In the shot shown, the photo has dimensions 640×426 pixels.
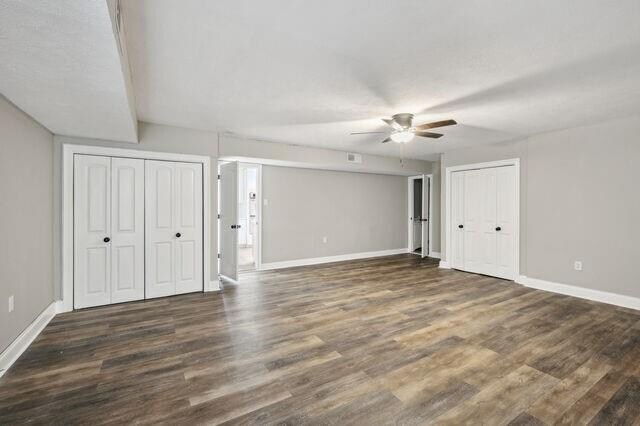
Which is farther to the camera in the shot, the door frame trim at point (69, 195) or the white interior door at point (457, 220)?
the white interior door at point (457, 220)

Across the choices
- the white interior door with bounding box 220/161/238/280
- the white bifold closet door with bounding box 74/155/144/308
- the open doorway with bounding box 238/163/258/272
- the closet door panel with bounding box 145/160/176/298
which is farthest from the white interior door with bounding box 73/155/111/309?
the open doorway with bounding box 238/163/258/272

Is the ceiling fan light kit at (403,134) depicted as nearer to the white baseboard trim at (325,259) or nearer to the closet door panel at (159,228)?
the closet door panel at (159,228)

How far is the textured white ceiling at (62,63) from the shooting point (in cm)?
133

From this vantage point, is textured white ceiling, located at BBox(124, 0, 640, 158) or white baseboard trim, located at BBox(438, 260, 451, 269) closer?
textured white ceiling, located at BBox(124, 0, 640, 158)

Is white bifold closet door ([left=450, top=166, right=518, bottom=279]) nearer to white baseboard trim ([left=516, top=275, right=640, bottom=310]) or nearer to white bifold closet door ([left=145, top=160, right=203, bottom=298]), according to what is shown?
white baseboard trim ([left=516, top=275, right=640, bottom=310])

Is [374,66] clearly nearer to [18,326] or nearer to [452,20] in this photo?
[452,20]

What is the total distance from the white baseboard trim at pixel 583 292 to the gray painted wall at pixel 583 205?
0.06 meters

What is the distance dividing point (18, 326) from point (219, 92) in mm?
2882

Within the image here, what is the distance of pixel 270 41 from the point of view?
208 centimetres

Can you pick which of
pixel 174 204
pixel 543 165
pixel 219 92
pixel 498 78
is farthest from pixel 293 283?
pixel 543 165

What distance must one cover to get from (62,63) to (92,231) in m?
2.63

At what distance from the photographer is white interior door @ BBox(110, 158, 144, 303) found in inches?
153

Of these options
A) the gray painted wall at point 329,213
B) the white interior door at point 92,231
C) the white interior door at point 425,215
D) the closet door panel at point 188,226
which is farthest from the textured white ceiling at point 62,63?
the white interior door at point 425,215

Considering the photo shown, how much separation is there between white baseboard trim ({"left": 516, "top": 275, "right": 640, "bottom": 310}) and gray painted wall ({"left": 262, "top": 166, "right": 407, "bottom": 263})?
132 inches
